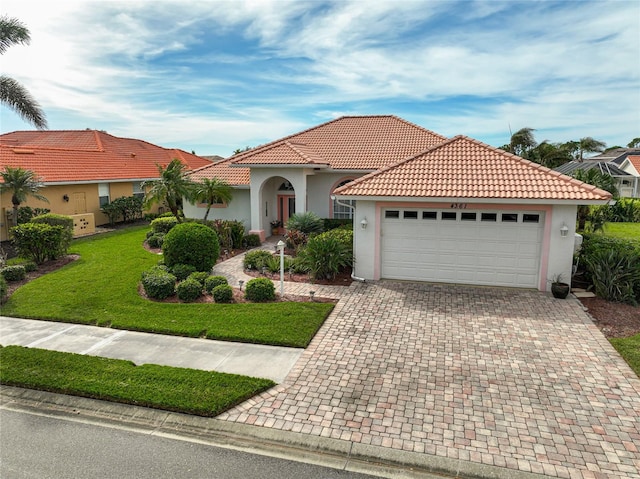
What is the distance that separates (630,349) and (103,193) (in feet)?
87.6

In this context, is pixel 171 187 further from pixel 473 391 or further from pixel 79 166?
pixel 473 391

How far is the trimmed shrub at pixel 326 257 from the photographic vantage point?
13.8 meters

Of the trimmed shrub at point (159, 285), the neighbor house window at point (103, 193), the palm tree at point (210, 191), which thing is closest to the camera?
the trimmed shrub at point (159, 285)

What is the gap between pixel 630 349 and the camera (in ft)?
28.7

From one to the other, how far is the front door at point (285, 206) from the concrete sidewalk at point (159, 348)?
13288 millimetres

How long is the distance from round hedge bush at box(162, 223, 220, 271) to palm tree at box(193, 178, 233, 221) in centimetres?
610

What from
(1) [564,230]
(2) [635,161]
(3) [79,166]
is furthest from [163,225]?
(2) [635,161]

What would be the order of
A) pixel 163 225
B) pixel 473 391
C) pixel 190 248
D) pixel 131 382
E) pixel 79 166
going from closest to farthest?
pixel 473 391 < pixel 131 382 < pixel 190 248 < pixel 163 225 < pixel 79 166

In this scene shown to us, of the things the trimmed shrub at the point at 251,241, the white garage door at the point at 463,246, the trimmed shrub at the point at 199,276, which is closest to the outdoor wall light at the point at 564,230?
the white garage door at the point at 463,246

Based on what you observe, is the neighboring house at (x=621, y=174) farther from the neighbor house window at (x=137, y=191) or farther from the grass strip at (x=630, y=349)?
the neighbor house window at (x=137, y=191)

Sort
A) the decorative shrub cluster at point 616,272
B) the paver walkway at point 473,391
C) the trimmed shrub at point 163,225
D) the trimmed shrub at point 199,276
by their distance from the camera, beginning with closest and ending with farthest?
the paver walkway at point 473,391
the decorative shrub cluster at point 616,272
the trimmed shrub at point 199,276
the trimmed shrub at point 163,225

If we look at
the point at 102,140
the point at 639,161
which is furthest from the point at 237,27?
the point at 639,161

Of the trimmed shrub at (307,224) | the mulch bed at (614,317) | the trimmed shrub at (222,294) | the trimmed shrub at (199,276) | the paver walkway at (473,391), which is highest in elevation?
the trimmed shrub at (307,224)

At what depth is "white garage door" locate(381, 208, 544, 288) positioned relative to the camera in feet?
41.3
